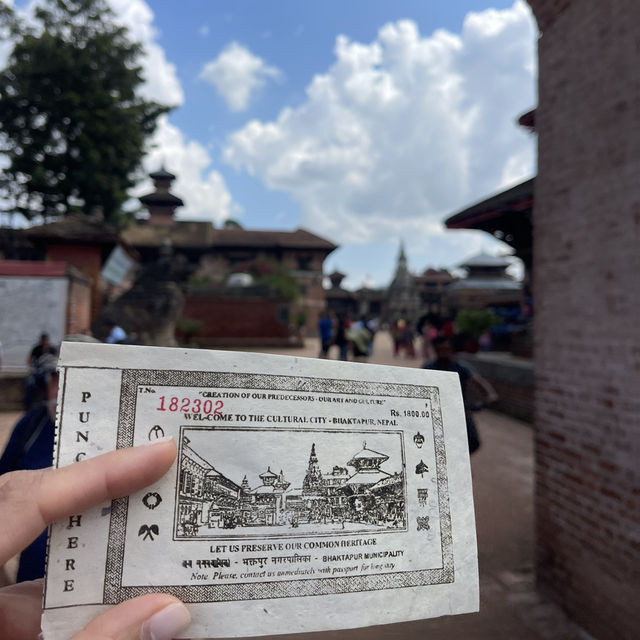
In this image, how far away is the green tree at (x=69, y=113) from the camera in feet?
53.7

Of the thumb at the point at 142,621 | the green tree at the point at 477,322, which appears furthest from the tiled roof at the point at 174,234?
the thumb at the point at 142,621

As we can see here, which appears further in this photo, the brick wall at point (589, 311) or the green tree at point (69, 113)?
the green tree at point (69, 113)

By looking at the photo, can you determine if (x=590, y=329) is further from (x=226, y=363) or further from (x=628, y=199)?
(x=226, y=363)

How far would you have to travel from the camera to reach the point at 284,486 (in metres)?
0.92

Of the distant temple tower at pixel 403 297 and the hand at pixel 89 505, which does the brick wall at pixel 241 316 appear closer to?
the hand at pixel 89 505

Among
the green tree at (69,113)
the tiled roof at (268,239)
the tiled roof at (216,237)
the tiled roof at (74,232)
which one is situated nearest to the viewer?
the tiled roof at (74,232)

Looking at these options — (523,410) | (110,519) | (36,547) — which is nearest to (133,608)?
(110,519)

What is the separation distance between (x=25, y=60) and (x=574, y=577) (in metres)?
22.1

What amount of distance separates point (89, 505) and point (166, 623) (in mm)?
267

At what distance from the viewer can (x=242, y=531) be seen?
0.90m

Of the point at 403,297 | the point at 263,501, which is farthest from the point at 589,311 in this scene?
the point at 403,297

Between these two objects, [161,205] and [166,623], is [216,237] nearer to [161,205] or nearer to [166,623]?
[161,205]

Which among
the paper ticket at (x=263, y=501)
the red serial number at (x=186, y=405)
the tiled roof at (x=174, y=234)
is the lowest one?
the paper ticket at (x=263, y=501)

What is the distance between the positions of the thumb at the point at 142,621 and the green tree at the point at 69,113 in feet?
61.9
